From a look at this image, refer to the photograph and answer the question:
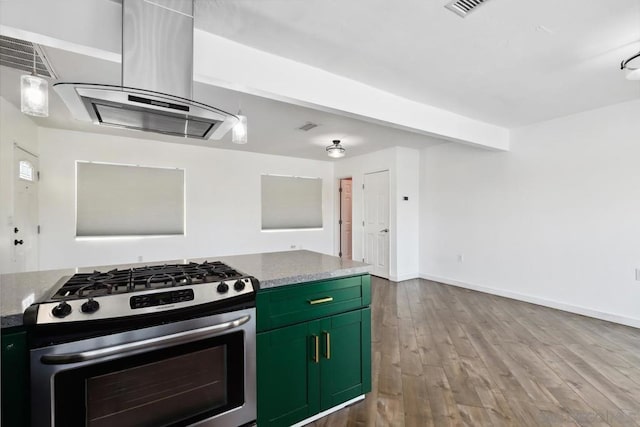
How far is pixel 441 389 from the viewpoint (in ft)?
7.24

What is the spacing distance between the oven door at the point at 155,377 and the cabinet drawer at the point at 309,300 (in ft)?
0.38

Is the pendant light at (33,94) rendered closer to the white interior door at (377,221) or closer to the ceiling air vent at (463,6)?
the ceiling air vent at (463,6)

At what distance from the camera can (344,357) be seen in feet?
6.38

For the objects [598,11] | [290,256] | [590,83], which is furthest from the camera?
[590,83]

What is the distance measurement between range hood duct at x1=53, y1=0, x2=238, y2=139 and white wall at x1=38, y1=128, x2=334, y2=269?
3916mm

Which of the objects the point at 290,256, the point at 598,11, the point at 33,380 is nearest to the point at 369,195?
the point at 290,256

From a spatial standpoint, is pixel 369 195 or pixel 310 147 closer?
pixel 310 147

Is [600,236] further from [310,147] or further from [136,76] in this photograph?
[136,76]

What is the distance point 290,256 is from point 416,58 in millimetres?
1882

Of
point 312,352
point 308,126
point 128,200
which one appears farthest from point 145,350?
point 128,200

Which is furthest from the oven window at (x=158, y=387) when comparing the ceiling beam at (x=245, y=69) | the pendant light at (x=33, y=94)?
the ceiling beam at (x=245, y=69)

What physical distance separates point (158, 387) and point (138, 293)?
1.45 feet

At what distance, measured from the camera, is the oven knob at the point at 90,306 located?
1167 mm

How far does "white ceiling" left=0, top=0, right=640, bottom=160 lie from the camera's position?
1873 millimetres
